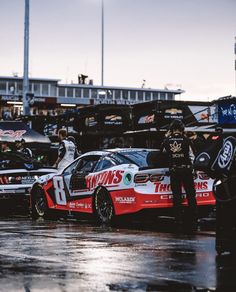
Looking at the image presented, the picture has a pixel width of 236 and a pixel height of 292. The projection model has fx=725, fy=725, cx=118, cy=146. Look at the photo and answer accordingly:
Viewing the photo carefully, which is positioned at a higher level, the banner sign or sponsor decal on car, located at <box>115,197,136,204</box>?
the banner sign

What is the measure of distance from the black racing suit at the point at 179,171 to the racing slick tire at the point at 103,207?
4.24 ft

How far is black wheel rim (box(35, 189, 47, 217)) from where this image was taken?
15180mm

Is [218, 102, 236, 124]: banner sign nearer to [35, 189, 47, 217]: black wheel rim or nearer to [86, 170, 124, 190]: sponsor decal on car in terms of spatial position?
[35, 189, 47, 217]: black wheel rim

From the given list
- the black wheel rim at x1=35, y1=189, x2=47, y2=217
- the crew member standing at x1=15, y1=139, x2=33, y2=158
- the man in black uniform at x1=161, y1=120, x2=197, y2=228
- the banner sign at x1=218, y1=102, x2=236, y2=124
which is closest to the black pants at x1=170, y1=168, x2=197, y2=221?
the man in black uniform at x1=161, y1=120, x2=197, y2=228

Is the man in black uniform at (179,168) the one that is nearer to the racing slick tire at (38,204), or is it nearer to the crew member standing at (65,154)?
the racing slick tire at (38,204)

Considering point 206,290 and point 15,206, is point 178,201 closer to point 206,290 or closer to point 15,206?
point 206,290

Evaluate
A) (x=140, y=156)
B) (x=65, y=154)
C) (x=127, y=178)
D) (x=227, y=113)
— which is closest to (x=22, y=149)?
(x=65, y=154)

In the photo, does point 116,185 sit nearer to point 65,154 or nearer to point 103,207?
point 103,207

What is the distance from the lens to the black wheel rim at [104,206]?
504 inches

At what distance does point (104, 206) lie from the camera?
1302 centimetres

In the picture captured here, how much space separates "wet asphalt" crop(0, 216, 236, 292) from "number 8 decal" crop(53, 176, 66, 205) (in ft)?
9.18

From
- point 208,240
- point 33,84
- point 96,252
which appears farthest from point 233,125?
point 33,84

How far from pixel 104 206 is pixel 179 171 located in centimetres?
178

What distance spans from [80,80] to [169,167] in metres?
66.2
